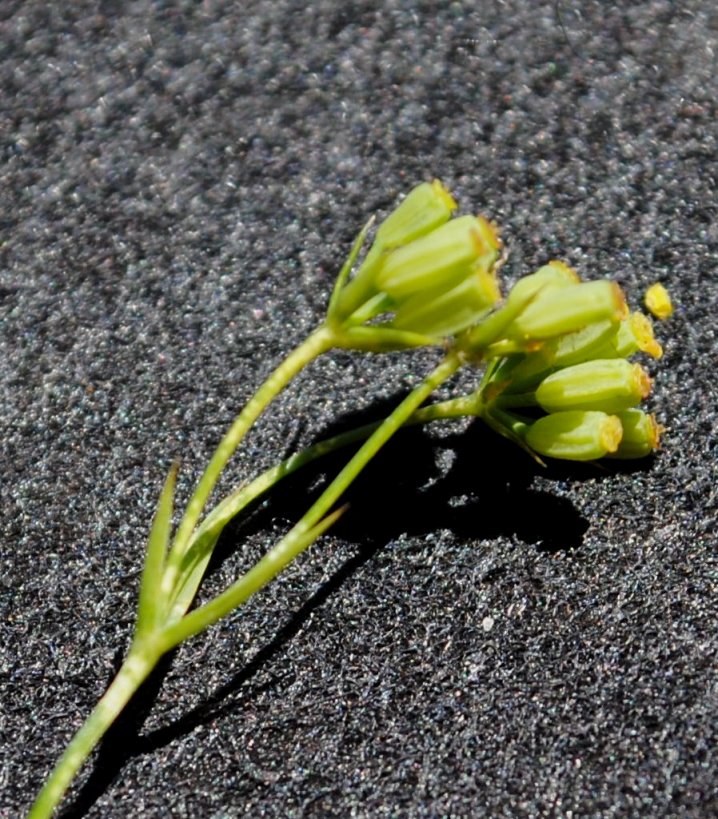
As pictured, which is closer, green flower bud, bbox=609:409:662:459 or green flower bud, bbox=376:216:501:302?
green flower bud, bbox=376:216:501:302

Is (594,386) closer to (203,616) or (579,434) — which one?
(579,434)

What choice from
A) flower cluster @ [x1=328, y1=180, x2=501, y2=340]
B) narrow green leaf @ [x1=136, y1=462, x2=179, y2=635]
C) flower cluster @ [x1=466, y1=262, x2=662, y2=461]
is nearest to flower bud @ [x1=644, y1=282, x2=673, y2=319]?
flower cluster @ [x1=466, y1=262, x2=662, y2=461]

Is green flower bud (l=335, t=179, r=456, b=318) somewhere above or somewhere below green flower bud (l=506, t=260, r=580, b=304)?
above

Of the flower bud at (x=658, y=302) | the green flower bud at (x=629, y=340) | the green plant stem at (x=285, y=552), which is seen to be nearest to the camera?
the green plant stem at (x=285, y=552)

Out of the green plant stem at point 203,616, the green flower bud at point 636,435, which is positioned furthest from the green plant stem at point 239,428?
the green flower bud at point 636,435

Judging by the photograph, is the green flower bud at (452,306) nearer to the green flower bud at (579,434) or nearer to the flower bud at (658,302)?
the green flower bud at (579,434)

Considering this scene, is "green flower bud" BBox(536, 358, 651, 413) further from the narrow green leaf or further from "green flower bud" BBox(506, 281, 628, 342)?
the narrow green leaf
